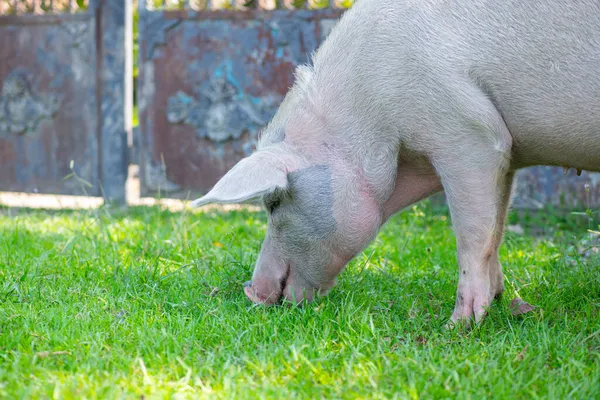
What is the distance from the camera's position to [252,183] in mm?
3422

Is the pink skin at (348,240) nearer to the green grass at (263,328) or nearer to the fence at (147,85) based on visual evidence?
the green grass at (263,328)

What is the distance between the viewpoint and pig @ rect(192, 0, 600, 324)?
3.43 meters

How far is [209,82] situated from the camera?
7.85m

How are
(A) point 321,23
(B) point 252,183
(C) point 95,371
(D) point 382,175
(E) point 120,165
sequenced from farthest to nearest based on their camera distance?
(E) point 120,165 < (A) point 321,23 < (D) point 382,175 < (B) point 252,183 < (C) point 95,371

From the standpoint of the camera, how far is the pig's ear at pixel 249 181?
131 inches

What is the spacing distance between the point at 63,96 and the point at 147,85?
1010mm

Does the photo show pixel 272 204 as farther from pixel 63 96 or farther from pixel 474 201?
pixel 63 96

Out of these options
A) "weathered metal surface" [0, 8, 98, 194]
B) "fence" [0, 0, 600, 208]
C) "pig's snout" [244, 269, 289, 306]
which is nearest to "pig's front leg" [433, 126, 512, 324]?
"pig's snout" [244, 269, 289, 306]

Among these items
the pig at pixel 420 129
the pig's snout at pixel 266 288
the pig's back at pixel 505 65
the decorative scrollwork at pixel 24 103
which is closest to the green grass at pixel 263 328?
the pig's snout at pixel 266 288

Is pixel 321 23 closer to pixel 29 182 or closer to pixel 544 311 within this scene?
pixel 29 182

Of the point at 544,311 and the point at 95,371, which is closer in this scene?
the point at 95,371

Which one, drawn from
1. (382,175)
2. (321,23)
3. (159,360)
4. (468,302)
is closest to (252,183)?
(382,175)

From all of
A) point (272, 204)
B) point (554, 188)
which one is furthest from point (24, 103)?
point (554, 188)

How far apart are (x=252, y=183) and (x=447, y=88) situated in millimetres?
984
